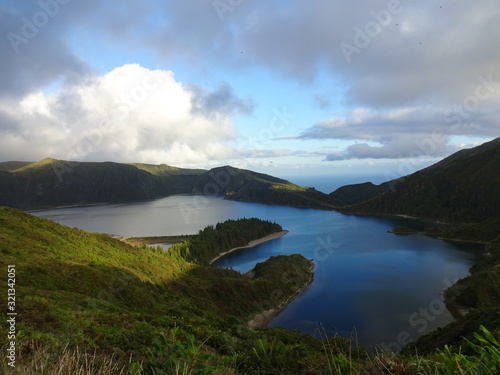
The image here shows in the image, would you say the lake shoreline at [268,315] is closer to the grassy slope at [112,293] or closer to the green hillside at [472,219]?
the grassy slope at [112,293]

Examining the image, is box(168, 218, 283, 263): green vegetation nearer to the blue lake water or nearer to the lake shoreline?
the blue lake water

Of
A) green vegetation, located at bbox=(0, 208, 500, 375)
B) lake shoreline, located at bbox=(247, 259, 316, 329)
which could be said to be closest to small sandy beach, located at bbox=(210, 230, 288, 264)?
green vegetation, located at bbox=(0, 208, 500, 375)

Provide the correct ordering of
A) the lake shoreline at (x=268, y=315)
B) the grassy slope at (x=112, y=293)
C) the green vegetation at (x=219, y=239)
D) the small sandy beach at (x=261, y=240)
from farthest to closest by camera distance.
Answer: the small sandy beach at (x=261, y=240) < the green vegetation at (x=219, y=239) < the lake shoreline at (x=268, y=315) < the grassy slope at (x=112, y=293)

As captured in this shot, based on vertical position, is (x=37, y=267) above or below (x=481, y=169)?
below

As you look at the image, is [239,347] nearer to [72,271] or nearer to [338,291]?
[72,271]

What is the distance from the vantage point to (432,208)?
189m

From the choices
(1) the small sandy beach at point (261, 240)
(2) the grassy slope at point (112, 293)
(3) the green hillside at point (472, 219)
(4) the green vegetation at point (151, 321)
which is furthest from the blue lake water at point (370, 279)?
(2) the grassy slope at point (112, 293)

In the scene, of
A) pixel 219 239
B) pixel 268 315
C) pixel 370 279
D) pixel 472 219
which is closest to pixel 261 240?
pixel 219 239

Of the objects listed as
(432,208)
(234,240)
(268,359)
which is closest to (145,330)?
(268,359)

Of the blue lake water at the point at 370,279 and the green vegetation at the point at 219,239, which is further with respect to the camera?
the green vegetation at the point at 219,239

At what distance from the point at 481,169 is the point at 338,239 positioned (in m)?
110

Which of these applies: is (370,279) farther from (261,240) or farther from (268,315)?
(261,240)

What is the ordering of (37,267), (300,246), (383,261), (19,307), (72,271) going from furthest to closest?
1. (300,246)
2. (383,261)
3. (72,271)
4. (37,267)
5. (19,307)

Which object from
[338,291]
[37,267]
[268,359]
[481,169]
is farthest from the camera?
[481,169]
